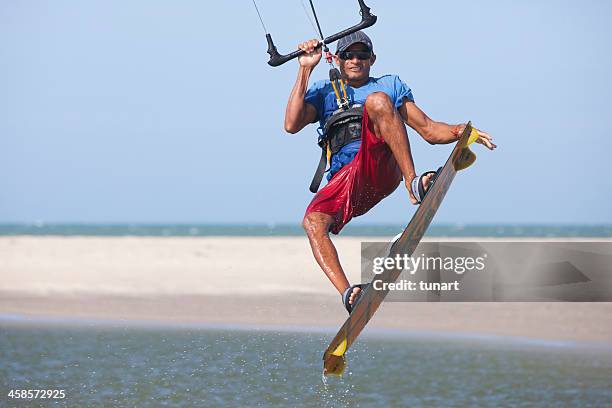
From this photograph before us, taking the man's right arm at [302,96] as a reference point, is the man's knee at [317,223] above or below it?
below

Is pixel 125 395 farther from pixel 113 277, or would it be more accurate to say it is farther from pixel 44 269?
pixel 44 269

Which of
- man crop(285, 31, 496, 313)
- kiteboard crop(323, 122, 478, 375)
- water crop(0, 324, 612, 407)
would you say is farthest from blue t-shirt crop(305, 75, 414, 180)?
water crop(0, 324, 612, 407)

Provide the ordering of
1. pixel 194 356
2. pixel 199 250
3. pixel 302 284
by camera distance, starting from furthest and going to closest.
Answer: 1. pixel 199 250
2. pixel 302 284
3. pixel 194 356

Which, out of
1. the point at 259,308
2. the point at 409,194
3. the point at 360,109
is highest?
the point at 360,109

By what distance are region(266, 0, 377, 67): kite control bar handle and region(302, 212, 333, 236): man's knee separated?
4.38 ft

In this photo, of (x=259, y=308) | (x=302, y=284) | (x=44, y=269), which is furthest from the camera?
(x=44, y=269)

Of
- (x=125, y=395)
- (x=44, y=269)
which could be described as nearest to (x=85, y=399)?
(x=125, y=395)

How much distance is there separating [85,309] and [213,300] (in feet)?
9.14

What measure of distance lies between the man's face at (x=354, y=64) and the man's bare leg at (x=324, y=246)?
117cm

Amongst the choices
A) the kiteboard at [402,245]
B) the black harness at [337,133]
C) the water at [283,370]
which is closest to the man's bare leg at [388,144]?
the kiteboard at [402,245]

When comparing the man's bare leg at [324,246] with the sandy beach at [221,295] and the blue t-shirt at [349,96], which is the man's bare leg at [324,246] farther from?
the sandy beach at [221,295]

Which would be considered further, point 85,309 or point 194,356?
point 85,309

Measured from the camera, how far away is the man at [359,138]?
818 centimetres

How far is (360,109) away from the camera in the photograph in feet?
28.1
